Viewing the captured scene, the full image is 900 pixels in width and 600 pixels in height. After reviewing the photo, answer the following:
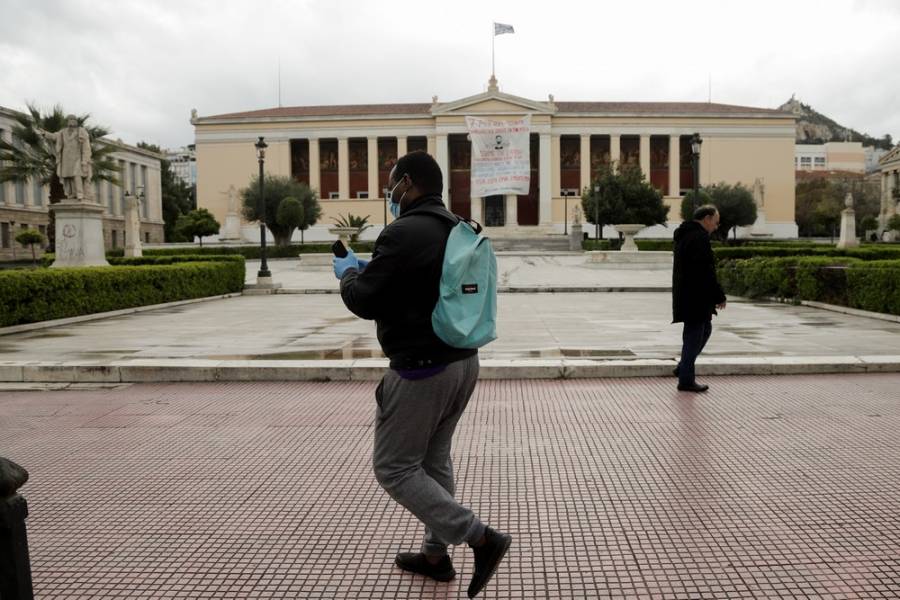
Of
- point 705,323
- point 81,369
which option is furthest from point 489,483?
point 81,369

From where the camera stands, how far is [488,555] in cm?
303

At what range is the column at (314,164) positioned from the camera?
219ft

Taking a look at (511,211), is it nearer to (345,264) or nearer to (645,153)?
(645,153)

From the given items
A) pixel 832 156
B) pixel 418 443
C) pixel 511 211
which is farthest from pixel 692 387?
pixel 832 156

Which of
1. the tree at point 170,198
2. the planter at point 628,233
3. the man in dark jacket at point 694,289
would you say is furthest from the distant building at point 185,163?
the man in dark jacket at point 694,289

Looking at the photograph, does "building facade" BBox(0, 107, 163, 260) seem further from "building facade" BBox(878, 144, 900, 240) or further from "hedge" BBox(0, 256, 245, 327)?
"building facade" BBox(878, 144, 900, 240)

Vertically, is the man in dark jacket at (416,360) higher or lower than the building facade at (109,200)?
lower

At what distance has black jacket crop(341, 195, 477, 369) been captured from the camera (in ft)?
9.44

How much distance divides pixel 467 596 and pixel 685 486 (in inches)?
71.9

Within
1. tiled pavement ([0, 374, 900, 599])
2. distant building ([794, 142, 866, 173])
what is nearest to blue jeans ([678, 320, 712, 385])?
tiled pavement ([0, 374, 900, 599])

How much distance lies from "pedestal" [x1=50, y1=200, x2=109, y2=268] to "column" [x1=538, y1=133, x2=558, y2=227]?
1918 inches

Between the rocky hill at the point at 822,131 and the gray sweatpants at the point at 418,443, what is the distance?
168031 mm

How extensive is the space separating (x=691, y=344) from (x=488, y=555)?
179 inches

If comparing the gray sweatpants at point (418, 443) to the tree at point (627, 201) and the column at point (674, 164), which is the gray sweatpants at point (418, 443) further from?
the column at point (674, 164)
